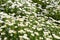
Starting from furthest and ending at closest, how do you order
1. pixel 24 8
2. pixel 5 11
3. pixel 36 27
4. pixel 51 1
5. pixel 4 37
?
pixel 51 1
pixel 24 8
pixel 5 11
pixel 36 27
pixel 4 37

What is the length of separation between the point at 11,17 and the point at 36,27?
113 cm

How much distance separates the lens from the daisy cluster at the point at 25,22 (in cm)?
779

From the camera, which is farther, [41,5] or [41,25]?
[41,5]

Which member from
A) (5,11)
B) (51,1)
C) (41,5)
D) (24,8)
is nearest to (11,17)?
(5,11)

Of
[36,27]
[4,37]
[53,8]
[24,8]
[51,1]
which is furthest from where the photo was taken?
[51,1]

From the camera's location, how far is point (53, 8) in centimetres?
1123

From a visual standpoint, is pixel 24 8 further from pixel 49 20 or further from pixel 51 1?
pixel 51 1

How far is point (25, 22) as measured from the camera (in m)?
8.74

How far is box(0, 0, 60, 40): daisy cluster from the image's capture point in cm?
779

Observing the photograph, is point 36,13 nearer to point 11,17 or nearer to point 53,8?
point 53,8

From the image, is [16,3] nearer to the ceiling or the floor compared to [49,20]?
nearer to the ceiling

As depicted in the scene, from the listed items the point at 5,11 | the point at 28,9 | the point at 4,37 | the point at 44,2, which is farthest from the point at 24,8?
the point at 4,37

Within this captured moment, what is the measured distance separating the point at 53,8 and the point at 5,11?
291cm

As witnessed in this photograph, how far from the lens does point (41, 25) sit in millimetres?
9039
